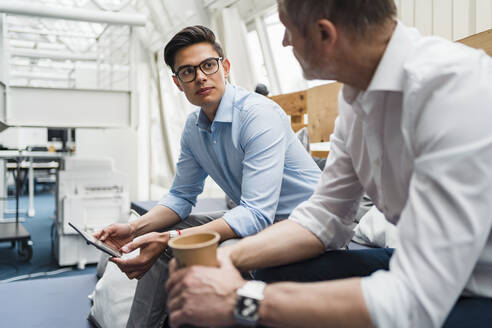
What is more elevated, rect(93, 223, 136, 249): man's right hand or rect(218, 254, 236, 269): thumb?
rect(218, 254, 236, 269): thumb

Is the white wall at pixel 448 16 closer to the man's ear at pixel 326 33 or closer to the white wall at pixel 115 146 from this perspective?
the man's ear at pixel 326 33

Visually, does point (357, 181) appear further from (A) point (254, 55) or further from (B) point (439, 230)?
(A) point (254, 55)

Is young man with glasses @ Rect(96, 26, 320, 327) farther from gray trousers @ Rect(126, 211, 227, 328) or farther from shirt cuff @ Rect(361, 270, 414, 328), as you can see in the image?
shirt cuff @ Rect(361, 270, 414, 328)

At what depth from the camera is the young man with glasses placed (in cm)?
120

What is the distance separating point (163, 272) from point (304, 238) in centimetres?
47

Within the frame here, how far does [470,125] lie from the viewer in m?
0.60

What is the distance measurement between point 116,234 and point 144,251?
346 millimetres

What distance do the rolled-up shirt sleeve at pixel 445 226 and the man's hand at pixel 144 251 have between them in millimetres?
719

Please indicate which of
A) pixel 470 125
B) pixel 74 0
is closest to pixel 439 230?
pixel 470 125

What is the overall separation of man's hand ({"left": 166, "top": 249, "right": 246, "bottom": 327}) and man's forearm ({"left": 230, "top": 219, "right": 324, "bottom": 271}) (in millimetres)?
193

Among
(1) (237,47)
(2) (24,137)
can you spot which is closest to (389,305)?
(1) (237,47)

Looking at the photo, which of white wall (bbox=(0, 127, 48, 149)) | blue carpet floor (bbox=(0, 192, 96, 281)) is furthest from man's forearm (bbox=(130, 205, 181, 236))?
white wall (bbox=(0, 127, 48, 149))

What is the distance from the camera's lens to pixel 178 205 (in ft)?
5.38

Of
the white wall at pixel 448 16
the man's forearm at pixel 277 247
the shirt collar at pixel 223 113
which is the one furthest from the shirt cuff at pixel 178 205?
the white wall at pixel 448 16
